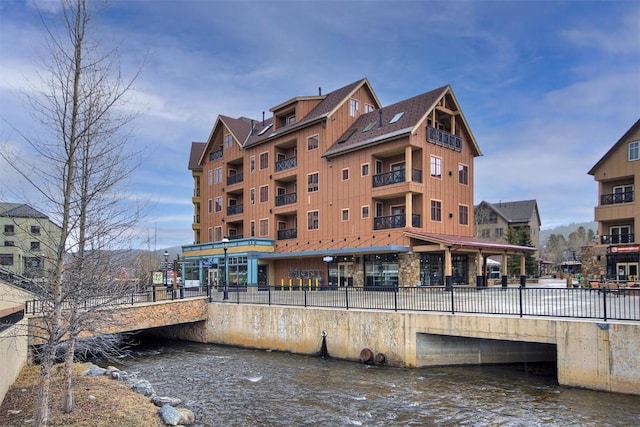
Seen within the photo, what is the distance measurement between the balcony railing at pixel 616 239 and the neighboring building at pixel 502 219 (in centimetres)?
3445

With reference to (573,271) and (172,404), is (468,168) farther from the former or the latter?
(573,271)

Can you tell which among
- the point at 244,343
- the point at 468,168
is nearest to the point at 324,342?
the point at 244,343

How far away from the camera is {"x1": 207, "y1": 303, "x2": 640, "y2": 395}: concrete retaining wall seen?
40.9 ft

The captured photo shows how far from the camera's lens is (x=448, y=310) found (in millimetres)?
16391

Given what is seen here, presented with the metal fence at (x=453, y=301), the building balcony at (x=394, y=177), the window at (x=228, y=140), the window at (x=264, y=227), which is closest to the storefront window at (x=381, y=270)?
the building balcony at (x=394, y=177)

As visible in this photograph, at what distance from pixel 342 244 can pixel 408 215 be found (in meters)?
6.03

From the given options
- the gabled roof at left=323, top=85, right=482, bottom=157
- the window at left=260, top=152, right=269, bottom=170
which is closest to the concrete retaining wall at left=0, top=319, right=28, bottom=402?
the gabled roof at left=323, top=85, right=482, bottom=157

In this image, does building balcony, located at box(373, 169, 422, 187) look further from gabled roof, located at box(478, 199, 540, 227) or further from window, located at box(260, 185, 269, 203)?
gabled roof, located at box(478, 199, 540, 227)

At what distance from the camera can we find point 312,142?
37375 millimetres

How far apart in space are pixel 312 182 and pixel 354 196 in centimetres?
464

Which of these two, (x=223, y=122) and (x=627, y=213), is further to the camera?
(x=223, y=122)

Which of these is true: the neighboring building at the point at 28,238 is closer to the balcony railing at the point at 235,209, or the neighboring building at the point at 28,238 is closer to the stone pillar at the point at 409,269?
the stone pillar at the point at 409,269

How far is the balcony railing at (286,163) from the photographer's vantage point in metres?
38.9

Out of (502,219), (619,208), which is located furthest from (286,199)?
(502,219)
